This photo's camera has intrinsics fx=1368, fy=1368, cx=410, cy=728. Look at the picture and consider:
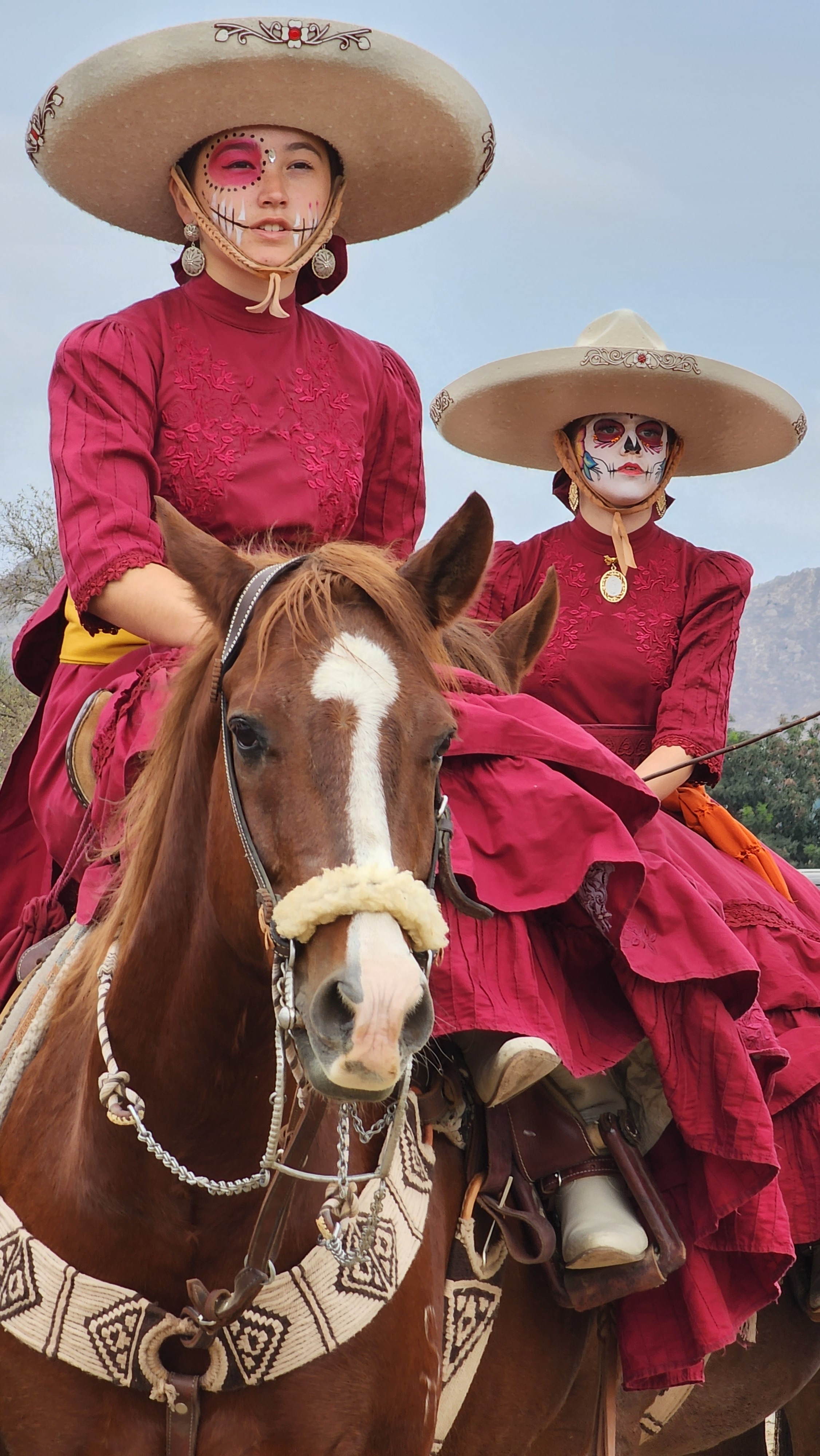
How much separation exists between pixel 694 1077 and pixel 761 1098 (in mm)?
144

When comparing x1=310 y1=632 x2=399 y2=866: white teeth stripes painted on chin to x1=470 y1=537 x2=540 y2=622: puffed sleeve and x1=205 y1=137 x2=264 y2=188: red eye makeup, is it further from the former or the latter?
x1=470 y1=537 x2=540 y2=622: puffed sleeve

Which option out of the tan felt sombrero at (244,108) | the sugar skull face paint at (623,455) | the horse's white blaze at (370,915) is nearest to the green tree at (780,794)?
the sugar skull face paint at (623,455)

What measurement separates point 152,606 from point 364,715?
1.14m

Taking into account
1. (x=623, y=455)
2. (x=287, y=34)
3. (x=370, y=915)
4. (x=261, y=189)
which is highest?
(x=287, y=34)

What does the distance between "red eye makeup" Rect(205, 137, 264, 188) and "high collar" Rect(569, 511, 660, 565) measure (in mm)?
1736

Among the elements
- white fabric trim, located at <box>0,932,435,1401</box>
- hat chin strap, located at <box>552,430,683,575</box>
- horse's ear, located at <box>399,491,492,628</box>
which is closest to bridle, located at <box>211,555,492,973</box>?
horse's ear, located at <box>399,491,492,628</box>

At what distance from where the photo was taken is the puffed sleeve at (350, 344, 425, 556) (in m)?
3.96

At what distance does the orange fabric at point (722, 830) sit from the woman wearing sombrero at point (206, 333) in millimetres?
1326

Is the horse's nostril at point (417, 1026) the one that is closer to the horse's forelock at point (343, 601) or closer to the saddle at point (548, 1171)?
the horse's forelock at point (343, 601)

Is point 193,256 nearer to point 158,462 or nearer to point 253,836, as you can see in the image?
point 158,462

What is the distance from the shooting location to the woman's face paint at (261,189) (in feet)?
11.6

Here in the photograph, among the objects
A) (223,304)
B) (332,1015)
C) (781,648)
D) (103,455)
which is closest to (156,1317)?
(332,1015)

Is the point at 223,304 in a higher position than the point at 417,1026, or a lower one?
higher

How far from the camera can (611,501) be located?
468cm
